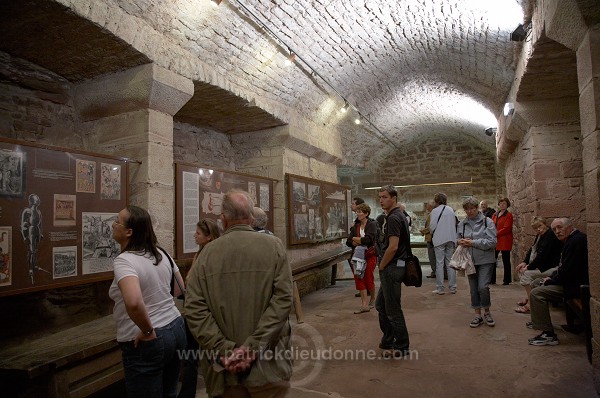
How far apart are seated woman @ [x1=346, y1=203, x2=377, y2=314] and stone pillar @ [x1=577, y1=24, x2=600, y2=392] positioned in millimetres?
2415

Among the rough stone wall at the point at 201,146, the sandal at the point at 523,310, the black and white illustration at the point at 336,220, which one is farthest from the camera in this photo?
the black and white illustration at the point at 336,220

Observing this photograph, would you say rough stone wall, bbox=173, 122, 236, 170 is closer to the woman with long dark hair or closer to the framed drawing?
the framed drawing

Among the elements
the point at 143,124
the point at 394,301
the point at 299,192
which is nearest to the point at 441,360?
the point at 394,301

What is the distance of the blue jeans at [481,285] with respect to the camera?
4070mm

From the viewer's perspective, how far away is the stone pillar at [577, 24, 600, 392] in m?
2.51

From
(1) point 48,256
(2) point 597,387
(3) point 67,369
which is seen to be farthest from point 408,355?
(1) point 48,256

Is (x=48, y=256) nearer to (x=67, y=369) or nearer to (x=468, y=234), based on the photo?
(x=67, y=369)

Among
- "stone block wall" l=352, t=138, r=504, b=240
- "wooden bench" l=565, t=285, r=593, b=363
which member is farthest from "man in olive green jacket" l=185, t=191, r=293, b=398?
"stone block wall" l=352, t=138, r=504, b=240

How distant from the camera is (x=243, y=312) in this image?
5.53 ft

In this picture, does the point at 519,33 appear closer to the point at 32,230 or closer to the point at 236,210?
the point at 236,210

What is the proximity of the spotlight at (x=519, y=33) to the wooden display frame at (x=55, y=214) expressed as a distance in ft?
12.8

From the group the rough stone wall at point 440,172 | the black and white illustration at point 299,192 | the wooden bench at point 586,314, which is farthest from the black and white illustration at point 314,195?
the rough stone wall at point 440,172

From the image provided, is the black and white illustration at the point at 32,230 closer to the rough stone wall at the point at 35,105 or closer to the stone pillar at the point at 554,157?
the rough stone wall at the point at 35,105

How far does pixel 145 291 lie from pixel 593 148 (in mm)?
2863
